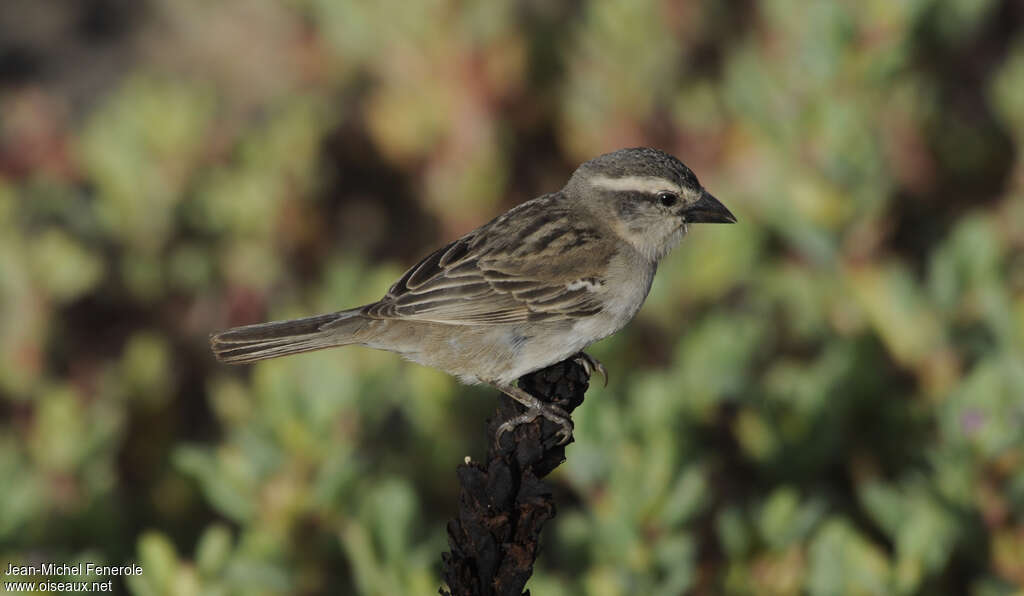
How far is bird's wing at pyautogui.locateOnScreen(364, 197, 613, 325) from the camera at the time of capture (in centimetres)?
367

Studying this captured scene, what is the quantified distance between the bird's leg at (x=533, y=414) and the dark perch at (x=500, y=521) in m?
0.06

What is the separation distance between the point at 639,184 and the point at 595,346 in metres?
1.81

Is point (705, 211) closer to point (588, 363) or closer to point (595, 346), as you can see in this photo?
point (588, 363)

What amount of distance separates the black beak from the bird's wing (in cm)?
30

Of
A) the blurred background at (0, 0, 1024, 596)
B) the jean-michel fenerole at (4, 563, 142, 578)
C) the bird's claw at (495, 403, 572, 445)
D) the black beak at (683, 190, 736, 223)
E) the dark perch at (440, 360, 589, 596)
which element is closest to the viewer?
the dark perch at (440, 360, 589, 596)

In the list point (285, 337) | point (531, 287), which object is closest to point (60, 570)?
point (285, 337)

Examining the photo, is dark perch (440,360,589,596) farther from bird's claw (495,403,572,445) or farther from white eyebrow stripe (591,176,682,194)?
white eyebrow stripe (591,176,682,194)

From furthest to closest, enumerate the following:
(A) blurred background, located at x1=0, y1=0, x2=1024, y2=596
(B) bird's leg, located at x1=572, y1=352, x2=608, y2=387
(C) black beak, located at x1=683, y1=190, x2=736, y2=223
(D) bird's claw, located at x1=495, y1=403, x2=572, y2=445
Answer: (A) blurred background, located at x1=0, y1=0, x2=1024, y2=596, (B) bird's leg, located at x1=572, y1=352, x2=608, y2=387, (C) black beak, located at x1=683, y1=190, x2=736, y2=223, (D) bird's claw, located at x1=495, y1=403, x2=572, y2=445

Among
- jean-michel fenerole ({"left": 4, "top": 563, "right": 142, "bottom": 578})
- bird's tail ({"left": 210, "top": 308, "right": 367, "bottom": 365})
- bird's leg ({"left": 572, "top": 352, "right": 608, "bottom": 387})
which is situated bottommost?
bird's leg ({"left": 572, "top": 352, "right": 608, "bottom": 387})

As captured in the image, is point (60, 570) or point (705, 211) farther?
point (60, 570)

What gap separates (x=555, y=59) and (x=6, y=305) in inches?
142

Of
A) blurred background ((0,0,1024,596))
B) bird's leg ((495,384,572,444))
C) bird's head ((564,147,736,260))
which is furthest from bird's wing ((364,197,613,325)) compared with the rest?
blurred background ((0,0,1024,596))

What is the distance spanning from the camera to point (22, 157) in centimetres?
638

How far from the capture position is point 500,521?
2.81 m
